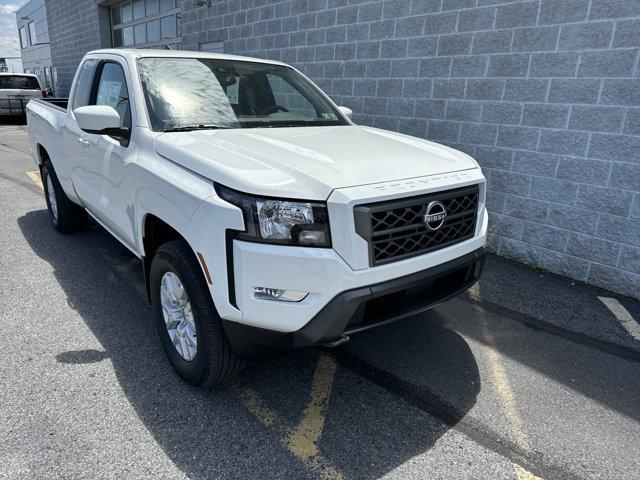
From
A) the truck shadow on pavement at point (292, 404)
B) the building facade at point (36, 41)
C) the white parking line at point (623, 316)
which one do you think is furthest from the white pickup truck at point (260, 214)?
the building facade at point (36, 41)

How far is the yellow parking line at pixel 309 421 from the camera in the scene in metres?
2.32

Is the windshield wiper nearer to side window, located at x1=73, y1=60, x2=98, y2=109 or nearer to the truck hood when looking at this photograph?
the truck hood

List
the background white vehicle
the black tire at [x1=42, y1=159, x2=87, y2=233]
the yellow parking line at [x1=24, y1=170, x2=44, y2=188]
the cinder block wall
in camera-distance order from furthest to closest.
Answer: the background white vehicle, the yellow parking line at [x1=24, y1=170, x2=44, y2=188], the black tire at [x1=42, y1=159, x2=87, y2=233], the cinder block wall

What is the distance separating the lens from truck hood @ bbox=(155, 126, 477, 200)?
7.45 ft

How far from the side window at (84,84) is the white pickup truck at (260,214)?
2.06ft

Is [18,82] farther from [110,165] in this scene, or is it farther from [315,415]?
[315,415]


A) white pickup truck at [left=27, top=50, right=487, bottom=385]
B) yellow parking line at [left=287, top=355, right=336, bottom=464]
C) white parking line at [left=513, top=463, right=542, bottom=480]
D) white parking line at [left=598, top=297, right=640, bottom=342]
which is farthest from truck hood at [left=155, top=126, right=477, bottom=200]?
white parking line at [left=598, top=297, right=640, bottom=342]

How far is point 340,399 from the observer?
9.16ft

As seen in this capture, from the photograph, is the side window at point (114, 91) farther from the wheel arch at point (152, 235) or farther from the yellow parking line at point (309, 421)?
the yellow parking line at point (309, 421)

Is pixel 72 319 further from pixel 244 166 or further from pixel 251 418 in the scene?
pixel 244 166

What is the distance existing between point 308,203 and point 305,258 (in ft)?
0.82

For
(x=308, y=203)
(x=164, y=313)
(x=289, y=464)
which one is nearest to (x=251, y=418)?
(x=289, y=464)

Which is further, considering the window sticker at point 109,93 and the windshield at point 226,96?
the window sticker at point 109,93

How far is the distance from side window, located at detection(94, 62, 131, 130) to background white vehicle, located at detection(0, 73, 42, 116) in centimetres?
1552
